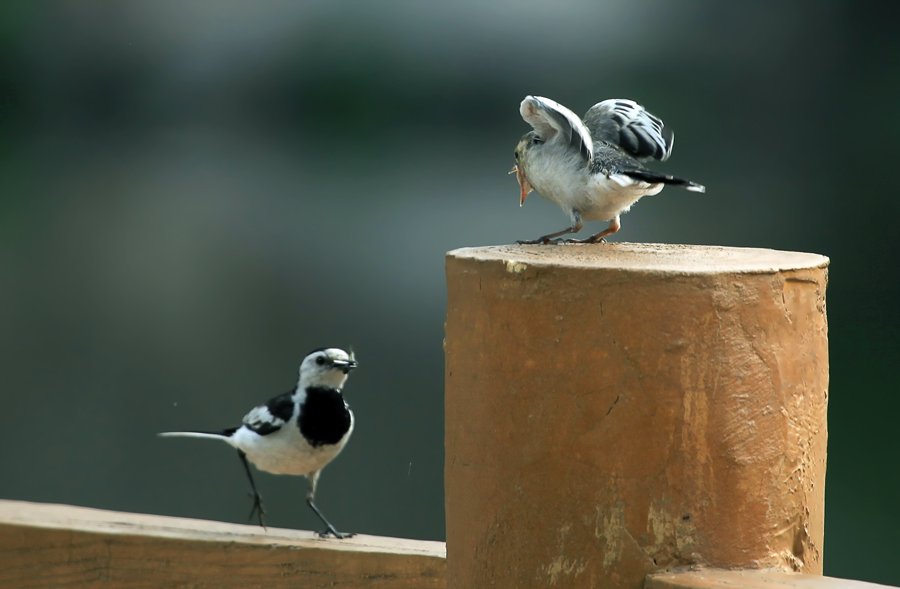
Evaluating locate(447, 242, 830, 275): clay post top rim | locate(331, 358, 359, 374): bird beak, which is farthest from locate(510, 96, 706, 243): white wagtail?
locate(331, 358, 359, 374): bird beak

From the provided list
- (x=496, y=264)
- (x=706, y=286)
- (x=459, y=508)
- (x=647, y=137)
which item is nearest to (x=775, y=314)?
(x=706, y=286)

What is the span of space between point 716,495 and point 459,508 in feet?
1.04

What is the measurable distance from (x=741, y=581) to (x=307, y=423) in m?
1.51

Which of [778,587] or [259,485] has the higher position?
[778,587]

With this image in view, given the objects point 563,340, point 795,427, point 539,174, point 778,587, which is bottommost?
point 778,587

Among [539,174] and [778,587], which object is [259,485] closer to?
[539,174]

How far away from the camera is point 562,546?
0.99m

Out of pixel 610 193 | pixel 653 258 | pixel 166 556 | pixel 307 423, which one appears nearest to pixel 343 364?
pixel 307 423

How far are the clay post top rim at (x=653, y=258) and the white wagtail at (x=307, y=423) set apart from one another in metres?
1.18

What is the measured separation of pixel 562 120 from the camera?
4.95 feet

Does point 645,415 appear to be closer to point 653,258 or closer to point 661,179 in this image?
point 653,258

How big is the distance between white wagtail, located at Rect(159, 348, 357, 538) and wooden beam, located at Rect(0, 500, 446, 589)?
2.25 ft

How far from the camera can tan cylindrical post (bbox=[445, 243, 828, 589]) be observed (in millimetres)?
952

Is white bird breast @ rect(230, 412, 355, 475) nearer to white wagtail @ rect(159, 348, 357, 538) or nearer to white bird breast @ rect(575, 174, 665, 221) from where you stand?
white wagtail @ rect(159, 348, 357, 538)
